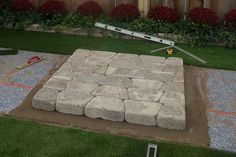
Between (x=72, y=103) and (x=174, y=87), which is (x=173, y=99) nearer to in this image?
(x=174, y=87)

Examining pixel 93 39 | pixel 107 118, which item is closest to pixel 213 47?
pixel 93 39

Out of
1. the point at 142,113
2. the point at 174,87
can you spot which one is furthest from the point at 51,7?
the point at 142,113

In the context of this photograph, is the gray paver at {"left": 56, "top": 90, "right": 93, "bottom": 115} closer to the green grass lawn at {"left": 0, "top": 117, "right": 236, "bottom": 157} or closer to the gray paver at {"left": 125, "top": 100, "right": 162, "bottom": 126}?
the green grass lawn at {"left": 0, "top": 117, "right": 236, "bottom": 157}

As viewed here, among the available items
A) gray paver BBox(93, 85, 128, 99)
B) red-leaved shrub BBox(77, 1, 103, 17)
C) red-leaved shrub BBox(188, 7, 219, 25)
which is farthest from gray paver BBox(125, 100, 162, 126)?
red-leaved shrub BBox(77, 1, 103, 17)

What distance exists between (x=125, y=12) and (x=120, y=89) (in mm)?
3232

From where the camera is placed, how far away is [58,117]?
5.71m

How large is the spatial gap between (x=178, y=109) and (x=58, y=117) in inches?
70.6

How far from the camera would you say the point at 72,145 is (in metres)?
5.02

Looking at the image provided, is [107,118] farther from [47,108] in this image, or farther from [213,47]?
[213,47]

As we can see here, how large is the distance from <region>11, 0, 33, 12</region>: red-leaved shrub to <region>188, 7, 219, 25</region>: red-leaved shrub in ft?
13.2

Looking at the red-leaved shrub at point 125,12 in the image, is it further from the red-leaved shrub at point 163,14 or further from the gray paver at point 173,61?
the gray paver at point 173,61

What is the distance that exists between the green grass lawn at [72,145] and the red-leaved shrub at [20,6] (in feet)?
15.6

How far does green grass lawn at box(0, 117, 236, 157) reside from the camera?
→ 4859 millimetres

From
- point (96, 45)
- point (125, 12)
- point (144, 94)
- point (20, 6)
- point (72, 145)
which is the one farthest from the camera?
point (20, 6)
